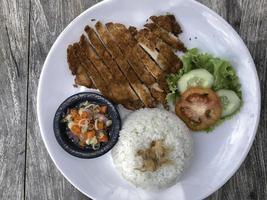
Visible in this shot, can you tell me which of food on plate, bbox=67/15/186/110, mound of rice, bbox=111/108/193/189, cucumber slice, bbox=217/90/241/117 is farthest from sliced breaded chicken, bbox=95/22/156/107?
cucumber slice, bbox=217/90/241/117

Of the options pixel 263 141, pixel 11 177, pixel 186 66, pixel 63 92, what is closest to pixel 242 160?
pixel 263 141

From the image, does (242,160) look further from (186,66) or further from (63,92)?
(63,92)

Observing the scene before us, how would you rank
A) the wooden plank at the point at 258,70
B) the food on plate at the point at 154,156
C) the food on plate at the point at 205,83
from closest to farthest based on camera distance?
the food on plate at the point at 154,156
the food on plate at the point at 205,83
the wooden plank at the point at 258,70

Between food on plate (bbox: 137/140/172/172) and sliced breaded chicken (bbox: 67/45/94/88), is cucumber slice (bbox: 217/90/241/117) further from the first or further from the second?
sliced breaded chicken (bbox: 67/45/94/88)

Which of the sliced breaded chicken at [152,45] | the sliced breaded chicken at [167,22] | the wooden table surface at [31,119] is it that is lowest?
the wooden table surface at [31,119]

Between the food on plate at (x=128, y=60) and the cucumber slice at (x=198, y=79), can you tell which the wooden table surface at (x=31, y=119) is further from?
the cucumber slice at (x=198, y=79)

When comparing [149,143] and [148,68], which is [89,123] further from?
[148,68]

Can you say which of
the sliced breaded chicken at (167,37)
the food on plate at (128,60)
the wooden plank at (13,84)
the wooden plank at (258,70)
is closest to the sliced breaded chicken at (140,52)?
the food on plate at (128,60)
